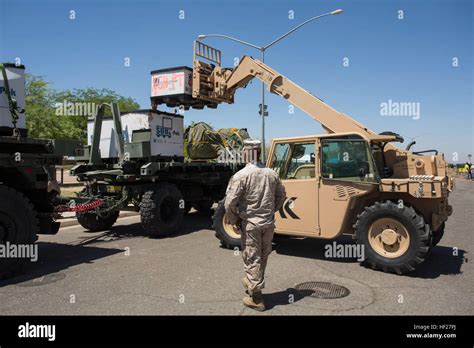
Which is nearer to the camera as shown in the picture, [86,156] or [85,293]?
[85,293]

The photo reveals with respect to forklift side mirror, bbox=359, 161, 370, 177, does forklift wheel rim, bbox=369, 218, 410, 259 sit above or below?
below

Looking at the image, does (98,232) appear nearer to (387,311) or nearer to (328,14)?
(387,311)

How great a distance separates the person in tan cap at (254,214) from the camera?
4.50m

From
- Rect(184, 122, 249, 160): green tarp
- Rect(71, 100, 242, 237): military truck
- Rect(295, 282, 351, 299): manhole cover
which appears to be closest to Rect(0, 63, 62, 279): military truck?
Rect(71, 100, 242, 237): military truck

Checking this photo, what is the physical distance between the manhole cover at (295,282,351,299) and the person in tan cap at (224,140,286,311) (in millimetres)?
929

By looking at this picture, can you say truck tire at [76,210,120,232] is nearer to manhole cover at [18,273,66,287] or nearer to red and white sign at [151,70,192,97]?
manhole cover at [18,273,66,287]

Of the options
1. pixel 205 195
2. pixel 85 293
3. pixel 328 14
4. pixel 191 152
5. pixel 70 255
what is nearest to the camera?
pixel 85 293

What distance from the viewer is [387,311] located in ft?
14.7

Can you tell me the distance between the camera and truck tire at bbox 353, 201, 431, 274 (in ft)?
18.8

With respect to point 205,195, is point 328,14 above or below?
above

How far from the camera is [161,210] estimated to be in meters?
9.11

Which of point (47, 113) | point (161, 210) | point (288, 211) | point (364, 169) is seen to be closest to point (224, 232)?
point (288, 211)

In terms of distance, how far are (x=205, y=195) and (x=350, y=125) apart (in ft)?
17.3
